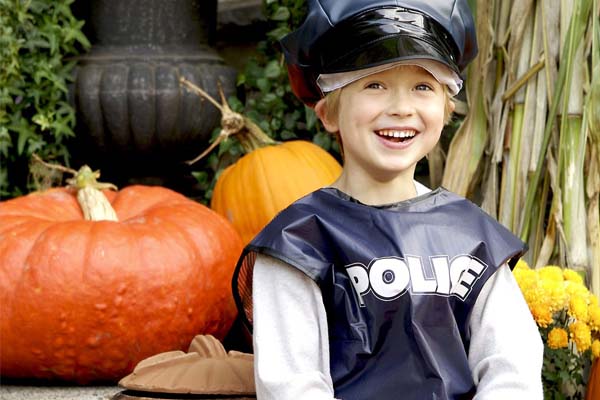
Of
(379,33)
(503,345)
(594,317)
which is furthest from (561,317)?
(379,33)

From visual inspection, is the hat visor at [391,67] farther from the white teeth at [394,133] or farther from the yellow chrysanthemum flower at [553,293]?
the yellow chrysanthemum flower at [553,293]

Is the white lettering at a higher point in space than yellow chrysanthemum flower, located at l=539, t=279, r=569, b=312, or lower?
higher

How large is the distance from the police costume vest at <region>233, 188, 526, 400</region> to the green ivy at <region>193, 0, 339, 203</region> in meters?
1.77

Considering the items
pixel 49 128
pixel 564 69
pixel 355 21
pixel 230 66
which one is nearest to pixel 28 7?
pixel 49 128

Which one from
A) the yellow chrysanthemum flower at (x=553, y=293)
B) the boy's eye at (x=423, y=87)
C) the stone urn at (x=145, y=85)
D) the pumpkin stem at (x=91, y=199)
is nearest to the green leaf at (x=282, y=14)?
the stone urn at (x=145, y=85)

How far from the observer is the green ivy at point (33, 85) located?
3.49 meters

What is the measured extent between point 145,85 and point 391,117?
192 centimetres

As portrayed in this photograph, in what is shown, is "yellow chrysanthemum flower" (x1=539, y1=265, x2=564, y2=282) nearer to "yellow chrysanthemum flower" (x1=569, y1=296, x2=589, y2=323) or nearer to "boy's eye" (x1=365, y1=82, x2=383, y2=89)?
"yellow chrysanthemum flower" (x1=569, y1=296, x2=589, y2=323)

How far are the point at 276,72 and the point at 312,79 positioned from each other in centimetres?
175

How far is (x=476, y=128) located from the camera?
3.21 meters

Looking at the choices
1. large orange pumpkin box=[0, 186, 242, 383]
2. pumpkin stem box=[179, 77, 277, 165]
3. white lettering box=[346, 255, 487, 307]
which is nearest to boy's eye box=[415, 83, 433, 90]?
white lettering box=[346, 255, 487, 307]

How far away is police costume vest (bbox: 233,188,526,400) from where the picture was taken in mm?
1848

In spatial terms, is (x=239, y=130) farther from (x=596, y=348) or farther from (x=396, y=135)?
(x=396, y=135)

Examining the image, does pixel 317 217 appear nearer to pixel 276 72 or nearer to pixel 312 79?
pixel 312 79
